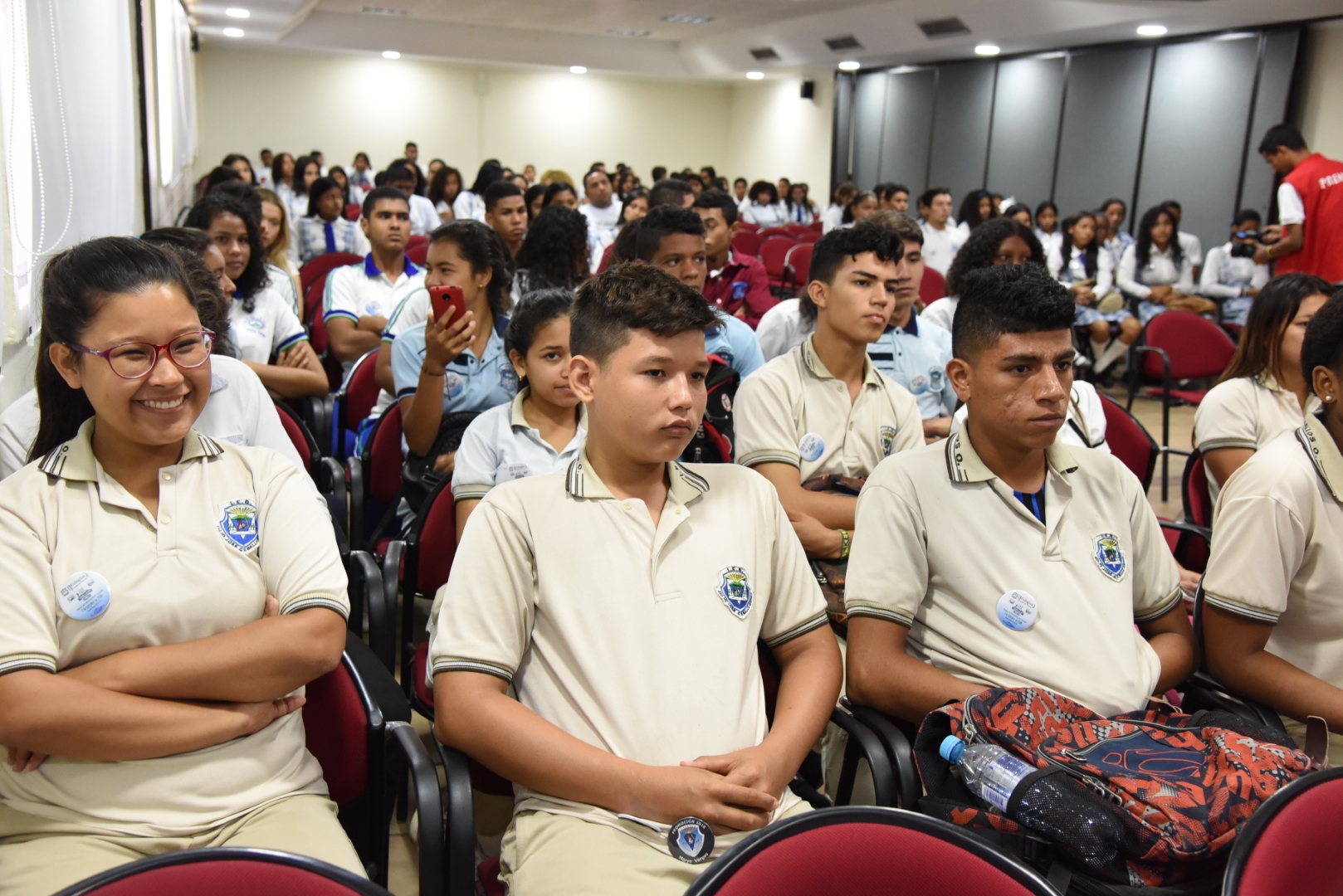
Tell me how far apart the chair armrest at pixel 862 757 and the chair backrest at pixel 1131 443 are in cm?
177

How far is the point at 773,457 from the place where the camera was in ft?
7.86

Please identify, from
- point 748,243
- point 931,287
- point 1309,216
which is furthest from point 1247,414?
point 748,243

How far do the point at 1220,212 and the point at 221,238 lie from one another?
952 cm

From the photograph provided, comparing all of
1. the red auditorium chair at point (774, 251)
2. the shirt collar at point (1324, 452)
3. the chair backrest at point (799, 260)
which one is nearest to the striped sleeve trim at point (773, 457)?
the shirt collar at point (1324, 452)

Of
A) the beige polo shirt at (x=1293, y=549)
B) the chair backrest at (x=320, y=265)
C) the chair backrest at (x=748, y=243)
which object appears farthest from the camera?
the chair backrest at (x=748, y=243)

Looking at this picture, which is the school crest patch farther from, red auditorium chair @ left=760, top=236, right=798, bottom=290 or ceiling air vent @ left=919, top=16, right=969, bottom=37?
ceiling air vent @ left=919, top=16, right=969, bottom=37

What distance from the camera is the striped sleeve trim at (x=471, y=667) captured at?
1402 millimetres

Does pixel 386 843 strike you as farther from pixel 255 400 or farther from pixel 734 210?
pixel 734 210

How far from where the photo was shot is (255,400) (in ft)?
7.11

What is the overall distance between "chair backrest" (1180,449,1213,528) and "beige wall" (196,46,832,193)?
14.2m

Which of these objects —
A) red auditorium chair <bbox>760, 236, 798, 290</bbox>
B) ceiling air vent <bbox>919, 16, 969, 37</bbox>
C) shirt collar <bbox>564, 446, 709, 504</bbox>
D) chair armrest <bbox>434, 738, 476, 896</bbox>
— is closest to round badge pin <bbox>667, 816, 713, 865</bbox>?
chair armrest <bbox>434, 738, 476, 896</bbox>

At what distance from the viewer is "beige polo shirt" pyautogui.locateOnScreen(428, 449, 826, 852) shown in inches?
55.7

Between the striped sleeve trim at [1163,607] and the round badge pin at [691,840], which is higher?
the striped sleeve trim at [1163,607]

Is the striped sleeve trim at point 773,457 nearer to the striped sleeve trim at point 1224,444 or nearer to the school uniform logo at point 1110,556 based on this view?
the school uniform logo at point 1110,556
